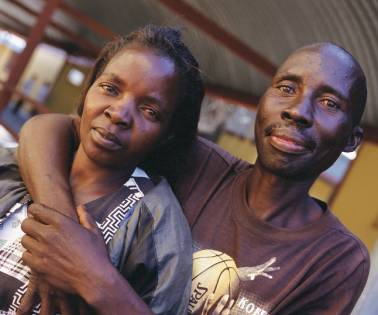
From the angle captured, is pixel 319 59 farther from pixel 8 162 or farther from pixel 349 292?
pixel 8 162

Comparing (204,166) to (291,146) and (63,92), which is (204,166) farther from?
(63,92)

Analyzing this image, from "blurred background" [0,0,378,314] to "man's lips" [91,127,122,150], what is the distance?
19.7 inches

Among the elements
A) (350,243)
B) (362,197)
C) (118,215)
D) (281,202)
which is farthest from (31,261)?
(362,197)

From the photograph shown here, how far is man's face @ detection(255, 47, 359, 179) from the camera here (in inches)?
59.9

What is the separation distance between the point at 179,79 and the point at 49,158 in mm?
480

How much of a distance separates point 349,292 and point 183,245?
549 mm

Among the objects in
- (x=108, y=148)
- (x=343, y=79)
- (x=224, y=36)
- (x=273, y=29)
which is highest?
(x=273, y=29)

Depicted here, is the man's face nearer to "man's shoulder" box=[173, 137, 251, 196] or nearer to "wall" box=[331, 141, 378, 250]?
"man's shoulder" box=[173, 137, 251, 196]

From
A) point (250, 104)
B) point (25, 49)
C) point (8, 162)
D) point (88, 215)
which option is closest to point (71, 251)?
point (88, 215)

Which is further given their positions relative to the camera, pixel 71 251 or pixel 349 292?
pixel 349 292

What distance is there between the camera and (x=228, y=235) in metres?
1.56

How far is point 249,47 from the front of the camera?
5.14 m

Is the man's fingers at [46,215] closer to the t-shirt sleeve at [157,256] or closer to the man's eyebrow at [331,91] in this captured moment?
the t-shirt sleeve at [157,256]

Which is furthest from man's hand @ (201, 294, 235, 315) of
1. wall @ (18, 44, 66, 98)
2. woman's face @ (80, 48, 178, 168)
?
wall @ (18, 44, 66, 98)
